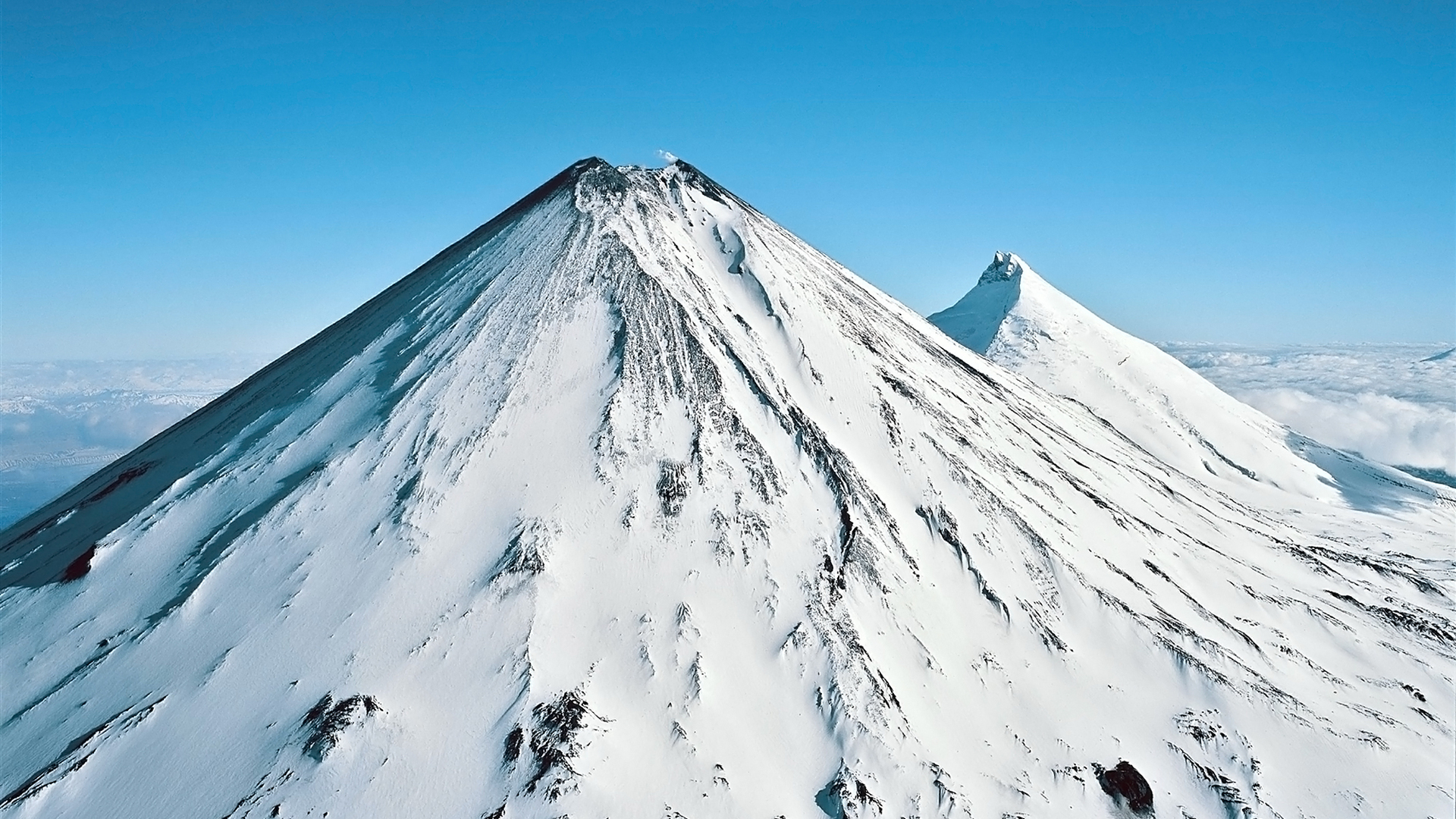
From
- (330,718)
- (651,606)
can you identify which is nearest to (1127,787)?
(651,606)

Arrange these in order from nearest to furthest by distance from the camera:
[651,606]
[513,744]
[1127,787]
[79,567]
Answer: [513,744] < [1127,787] < [651,606] < [79,567]

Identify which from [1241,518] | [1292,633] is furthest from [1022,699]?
[1241,518]

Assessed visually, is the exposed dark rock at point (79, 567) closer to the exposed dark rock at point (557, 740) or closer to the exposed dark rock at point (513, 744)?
the exposed dark rock at point (513, 744)

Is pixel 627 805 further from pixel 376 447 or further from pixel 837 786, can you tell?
pixel 376 447

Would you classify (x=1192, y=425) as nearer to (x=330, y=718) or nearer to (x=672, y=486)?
(x=672, y=486)

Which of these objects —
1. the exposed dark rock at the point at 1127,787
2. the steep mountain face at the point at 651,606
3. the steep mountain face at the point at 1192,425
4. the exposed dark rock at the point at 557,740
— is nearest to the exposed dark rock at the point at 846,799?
the steep mountain face at the point at 651,606

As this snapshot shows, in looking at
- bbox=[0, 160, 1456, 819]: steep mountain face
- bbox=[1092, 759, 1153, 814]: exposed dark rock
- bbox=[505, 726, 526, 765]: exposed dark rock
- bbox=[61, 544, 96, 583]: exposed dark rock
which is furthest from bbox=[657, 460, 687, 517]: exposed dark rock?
bbox=[61, 544, 96, 583]: exposed dark rock
